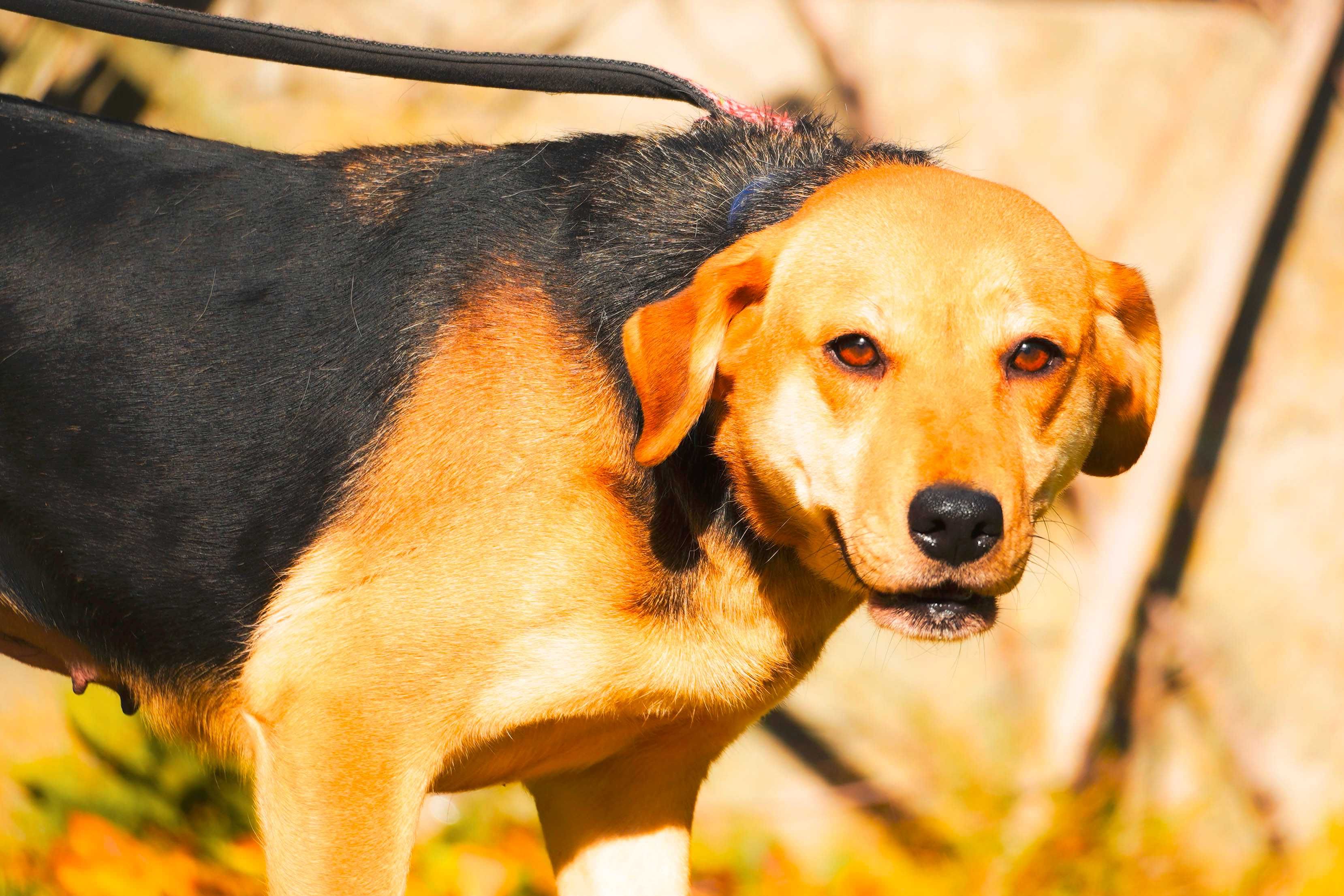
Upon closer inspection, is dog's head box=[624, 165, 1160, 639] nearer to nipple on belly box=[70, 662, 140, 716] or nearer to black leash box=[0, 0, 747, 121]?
black leash box=[0, 0, 747, 121]

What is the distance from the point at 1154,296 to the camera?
693 cm

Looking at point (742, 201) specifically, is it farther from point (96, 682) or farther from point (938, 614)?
point (96, 682)

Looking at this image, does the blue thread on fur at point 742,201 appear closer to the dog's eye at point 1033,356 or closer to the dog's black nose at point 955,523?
the dog's eye at point 1033,356

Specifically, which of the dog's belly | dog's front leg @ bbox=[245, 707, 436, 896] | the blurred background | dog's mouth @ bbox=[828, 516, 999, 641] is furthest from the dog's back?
the blurred background

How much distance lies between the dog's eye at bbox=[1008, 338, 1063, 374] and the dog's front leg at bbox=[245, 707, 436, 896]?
1.44 m

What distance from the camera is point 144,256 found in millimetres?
3135

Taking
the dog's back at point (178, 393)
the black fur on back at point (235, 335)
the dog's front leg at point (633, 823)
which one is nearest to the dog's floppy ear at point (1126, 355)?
the black fur on back at point (235, 335)

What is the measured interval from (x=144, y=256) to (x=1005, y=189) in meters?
1.92

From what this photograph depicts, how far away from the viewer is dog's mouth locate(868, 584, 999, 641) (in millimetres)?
2664

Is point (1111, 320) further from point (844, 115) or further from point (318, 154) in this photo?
point (844, 115)

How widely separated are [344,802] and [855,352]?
1.37m

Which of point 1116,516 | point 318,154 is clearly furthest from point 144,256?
point 1116,516

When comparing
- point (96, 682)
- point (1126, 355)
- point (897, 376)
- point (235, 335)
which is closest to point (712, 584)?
point (897, 376)

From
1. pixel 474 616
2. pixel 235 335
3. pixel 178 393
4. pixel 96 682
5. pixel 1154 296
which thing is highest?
pixel 235 335
